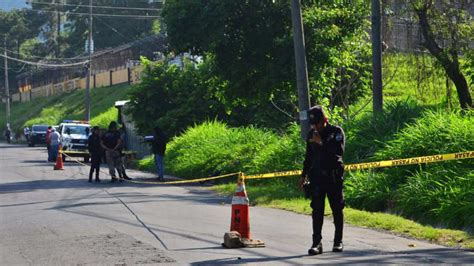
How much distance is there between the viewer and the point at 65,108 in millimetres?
85562

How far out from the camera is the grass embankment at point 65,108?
74188 millimetres

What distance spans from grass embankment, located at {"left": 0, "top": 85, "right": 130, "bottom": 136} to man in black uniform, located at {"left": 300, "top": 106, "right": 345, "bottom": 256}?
5041 cm

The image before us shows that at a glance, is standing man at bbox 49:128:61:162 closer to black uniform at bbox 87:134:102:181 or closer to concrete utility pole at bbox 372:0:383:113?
black uniform at bbox 87:134:102:181

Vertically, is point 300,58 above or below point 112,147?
above

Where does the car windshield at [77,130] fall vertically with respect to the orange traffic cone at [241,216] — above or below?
above

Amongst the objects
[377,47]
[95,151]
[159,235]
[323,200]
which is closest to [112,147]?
[95,151]

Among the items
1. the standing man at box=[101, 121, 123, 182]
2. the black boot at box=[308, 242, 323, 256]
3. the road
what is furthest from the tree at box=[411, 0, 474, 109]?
the black boot at box=[308, 242, 323, 256]

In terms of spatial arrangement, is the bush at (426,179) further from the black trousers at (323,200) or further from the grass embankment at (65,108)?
the grass embankment at (65,108)

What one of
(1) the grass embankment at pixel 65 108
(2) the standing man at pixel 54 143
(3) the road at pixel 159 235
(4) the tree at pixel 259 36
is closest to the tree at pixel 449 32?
(4) the tree at pixel 259 36

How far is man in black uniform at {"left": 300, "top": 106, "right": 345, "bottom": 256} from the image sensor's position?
417 inches

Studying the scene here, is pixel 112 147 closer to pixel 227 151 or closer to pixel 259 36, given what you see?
pixel 227 151

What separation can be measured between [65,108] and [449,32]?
2622 inches

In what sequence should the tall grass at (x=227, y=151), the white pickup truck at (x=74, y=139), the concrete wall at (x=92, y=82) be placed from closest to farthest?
the tall grass at (x=227, y=151) < the white pickup truck at (x=74, y=139) < the concrete wall at (x=92, y=82)

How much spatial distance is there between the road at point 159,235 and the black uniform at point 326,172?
465mm
